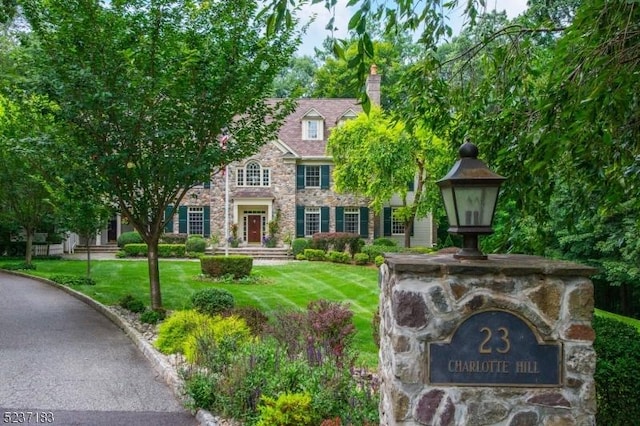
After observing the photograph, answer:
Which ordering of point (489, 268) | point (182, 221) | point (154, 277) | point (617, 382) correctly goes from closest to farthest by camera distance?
point (489, 268) → point (617, 382) → point (154, 277) → point (182, 221)

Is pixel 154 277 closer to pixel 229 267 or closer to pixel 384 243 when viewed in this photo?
pixel 229 267

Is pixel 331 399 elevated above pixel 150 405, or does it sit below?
above

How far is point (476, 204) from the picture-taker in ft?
10.9

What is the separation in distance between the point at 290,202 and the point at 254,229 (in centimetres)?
265

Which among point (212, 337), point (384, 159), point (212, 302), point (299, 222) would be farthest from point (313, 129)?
point (212, 337)

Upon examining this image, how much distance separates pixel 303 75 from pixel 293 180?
20610mm

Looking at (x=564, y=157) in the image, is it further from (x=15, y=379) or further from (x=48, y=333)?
(x=48, y=333)

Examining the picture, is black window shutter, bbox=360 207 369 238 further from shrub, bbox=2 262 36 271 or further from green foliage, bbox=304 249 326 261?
shrub, bbox=2 262 36 271

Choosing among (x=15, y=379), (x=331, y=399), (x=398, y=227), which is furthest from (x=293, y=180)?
(x=331, y=399)

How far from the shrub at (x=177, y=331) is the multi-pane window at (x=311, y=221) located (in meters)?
20.0

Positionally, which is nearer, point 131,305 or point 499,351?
point 499,351

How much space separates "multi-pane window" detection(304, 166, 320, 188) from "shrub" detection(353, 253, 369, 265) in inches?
257

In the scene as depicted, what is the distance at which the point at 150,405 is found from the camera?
5539mm

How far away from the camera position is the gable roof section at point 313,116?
28.3m
